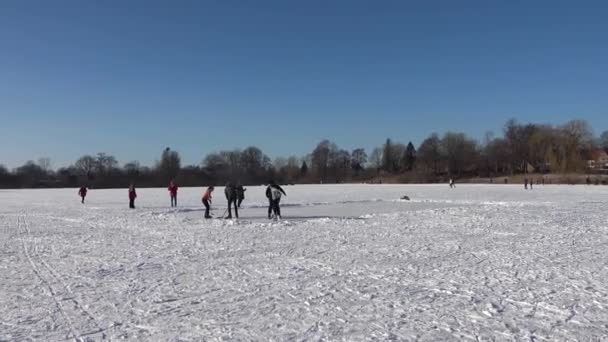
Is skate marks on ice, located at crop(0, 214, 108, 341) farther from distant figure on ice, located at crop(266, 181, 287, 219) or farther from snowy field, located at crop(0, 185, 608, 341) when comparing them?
distant figure on ice, located at crop(266, 181, 287, 219)

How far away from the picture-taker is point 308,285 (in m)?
7.95

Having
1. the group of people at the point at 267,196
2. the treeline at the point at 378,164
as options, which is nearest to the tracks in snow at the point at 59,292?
the group of people at the point at 267,196

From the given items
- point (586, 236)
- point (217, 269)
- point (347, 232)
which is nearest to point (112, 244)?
point (217, 269)

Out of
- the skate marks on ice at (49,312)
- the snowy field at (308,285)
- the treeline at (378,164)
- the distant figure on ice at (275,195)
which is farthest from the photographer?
the treeline at (378,164)

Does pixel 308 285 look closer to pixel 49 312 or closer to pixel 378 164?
pixel 49 312

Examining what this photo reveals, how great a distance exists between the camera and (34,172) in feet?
421

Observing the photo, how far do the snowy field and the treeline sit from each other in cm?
7672

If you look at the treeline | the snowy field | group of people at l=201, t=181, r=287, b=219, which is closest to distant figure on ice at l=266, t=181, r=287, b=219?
group of people at l=201, t=181, r=287, b=219

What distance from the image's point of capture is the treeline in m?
99.8

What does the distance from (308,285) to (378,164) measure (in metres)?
142

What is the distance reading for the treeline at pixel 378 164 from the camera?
99.8 meters

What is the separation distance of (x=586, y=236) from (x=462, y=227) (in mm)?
3707

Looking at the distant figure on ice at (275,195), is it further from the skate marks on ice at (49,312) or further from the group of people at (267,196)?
the skate marks on ice at (49,312)

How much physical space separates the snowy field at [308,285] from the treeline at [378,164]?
252 feet
